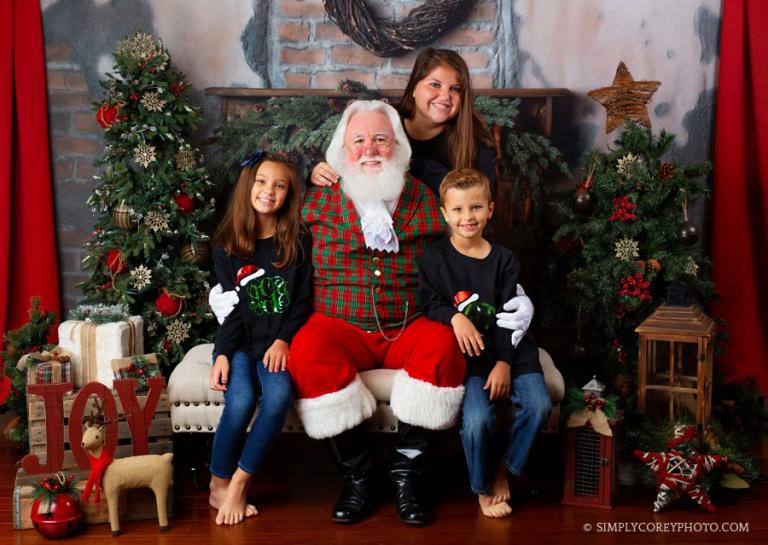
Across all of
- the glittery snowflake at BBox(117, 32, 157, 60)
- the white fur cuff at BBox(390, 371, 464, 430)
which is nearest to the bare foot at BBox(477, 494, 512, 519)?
the white fur cuff at BBox(390, 371, 464, 430)

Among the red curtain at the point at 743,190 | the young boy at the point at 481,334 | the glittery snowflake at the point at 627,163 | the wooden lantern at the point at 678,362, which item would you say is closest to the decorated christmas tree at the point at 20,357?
the young boy at the point at 481,334

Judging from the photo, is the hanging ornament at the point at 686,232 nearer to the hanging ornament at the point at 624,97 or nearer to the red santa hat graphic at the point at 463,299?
the hanging ornament at the point at 624,97

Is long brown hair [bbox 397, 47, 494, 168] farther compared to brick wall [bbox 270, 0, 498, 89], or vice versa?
brick wall [bbox 270, 0, 498, 89]

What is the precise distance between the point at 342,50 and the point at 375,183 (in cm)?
134

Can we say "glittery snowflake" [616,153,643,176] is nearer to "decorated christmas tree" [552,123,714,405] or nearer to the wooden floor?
"decorated christmas tree" [552,123,714,405]

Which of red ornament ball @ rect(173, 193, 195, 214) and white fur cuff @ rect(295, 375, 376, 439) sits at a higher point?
red ornament ball @ rect(173, 193, 195, 214)

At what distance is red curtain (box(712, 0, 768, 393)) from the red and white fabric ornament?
146cm

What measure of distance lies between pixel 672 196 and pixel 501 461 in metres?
1.50

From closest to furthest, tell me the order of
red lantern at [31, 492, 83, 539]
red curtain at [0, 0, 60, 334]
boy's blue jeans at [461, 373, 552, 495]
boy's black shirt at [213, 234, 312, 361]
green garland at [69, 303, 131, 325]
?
red lantern at [31, 492, 83, 539] < boy's blue jeans at [461, 373, 552, 495] < boy's black shirt at [213, 234, 312, 361] < green garland at [69, 303, 131, 325] < red curtain at [0, 0, 60, 334]

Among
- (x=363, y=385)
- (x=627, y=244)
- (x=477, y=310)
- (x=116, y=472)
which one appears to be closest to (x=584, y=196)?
(x=627, y=244)

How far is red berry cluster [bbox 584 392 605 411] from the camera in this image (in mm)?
3115

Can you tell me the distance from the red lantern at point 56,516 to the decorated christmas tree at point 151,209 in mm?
910

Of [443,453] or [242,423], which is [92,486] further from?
[443,453]

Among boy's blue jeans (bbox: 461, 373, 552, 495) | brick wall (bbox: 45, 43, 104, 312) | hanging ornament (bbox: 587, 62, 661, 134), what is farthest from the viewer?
brick wall (bbox: 45, 43, 104, 312)
